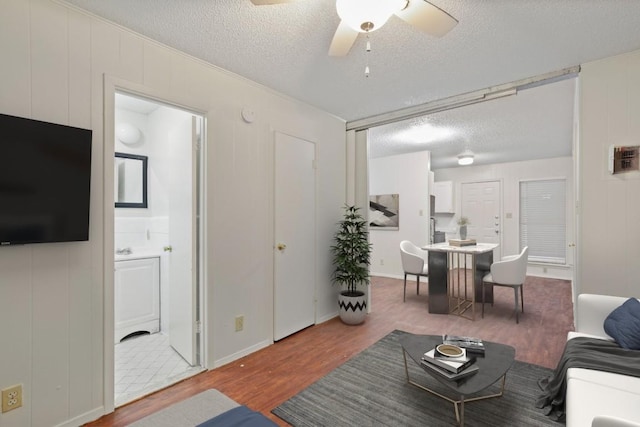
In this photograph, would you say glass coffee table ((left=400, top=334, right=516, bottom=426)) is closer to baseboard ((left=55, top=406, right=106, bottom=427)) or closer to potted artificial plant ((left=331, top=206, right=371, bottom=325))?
potted artificial plant ((left=331, top=206, right=371, bottom=325))

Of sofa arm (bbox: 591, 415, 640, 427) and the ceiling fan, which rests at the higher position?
the ceiling fan

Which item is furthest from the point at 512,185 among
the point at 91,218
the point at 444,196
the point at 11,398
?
the point at 11,398

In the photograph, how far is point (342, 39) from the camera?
1824 mm

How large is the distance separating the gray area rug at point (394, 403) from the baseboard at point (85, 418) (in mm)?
1120

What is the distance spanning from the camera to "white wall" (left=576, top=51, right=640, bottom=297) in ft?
7.63

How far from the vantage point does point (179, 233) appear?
2814 mm

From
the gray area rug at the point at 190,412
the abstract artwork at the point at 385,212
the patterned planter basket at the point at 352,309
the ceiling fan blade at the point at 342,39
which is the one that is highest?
the ceiling fan blade at the point at 342,39

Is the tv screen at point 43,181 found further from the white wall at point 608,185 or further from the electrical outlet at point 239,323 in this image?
the white wall at point 608,185

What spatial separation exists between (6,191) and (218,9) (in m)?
1.56

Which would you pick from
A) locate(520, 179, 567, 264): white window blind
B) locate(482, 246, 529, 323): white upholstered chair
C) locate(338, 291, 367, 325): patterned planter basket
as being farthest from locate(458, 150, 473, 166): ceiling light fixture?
locate(338, 291, 367, 325): patterned planter basket

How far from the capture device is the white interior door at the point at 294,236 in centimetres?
315

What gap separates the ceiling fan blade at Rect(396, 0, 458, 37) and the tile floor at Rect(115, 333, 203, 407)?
2910 millimetres

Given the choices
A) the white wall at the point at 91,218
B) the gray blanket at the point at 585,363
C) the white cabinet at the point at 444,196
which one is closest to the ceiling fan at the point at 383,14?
the white wall at the point at 91,218

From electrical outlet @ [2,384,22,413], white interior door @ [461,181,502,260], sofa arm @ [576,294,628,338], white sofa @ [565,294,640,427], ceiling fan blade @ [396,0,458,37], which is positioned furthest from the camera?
white interior door @ [461,181,502,260]
